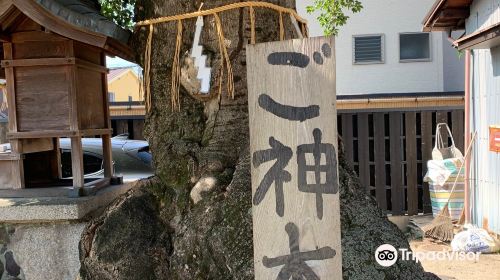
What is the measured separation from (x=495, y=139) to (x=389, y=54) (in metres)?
6.48

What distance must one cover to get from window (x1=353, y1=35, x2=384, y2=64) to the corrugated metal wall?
523 centimetres

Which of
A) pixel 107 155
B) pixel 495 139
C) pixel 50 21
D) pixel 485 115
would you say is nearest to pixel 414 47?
pixel 485 115

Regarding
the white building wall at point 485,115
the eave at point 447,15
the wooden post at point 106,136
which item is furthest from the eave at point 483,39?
the wooden post at point 106,136

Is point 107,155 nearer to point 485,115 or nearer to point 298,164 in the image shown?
point 298,164

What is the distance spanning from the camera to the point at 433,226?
310 inches

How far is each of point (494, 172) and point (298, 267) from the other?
638 cm

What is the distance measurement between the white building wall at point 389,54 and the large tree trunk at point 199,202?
10.6 m

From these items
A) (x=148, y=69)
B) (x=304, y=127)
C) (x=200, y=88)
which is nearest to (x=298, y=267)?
(x=304, y=127)

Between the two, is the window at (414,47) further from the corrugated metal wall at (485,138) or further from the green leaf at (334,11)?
the green leaf at (334,11)

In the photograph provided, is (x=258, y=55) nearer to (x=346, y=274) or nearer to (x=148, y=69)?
(x=346, y=274)

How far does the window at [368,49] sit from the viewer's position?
1329 centimetres

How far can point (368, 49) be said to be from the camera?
13.3 m

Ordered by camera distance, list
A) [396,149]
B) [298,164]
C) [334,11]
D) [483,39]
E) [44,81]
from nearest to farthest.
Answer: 1. [298,164]
2. [44,81]
3. [483,39]
4. [334,11]
5. [396,149]

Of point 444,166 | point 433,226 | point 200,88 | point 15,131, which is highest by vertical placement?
point 200,88
